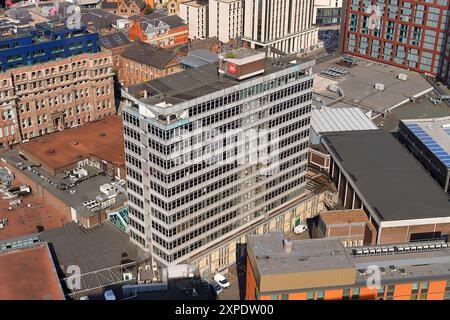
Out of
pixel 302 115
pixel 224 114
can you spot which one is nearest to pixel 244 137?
pixel 224 114

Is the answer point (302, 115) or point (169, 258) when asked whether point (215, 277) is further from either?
point (302, 115)

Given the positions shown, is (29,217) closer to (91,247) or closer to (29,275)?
(91,247)

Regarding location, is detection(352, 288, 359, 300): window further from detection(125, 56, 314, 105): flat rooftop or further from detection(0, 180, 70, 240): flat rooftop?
detection(0, 180, 70, 240): flat rooftop

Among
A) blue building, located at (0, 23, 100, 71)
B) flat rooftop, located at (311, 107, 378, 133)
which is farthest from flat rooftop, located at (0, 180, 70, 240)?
flat rooftop, located at (311, 107, 378, 133)

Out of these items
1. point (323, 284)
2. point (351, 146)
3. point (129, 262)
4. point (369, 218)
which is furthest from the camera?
point (351, 146)

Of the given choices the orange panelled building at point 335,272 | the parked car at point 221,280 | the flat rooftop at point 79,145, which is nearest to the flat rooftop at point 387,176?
the orange panelled building at point 335,272

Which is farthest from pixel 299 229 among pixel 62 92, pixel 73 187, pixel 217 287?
pixel 62 92
